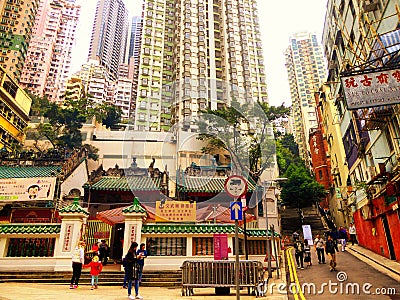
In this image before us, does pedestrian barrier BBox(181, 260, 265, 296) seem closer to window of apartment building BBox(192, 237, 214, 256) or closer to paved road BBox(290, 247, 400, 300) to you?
paved road BBox(290, 247, 400, 300)

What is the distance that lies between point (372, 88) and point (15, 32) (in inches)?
2801

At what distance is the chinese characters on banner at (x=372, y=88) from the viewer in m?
10.7

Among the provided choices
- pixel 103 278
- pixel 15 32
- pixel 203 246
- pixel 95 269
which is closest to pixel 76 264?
pixel 95 269

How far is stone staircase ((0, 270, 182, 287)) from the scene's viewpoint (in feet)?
40.7

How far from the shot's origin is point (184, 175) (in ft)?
90.4

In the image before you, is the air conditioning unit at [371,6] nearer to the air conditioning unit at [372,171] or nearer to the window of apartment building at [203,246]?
the air conditioning unit at [372,171]

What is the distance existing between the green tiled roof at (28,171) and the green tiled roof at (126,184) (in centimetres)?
315

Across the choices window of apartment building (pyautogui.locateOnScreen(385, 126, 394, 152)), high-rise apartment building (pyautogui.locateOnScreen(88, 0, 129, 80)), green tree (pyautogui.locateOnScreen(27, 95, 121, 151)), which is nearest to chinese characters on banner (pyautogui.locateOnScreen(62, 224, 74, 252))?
window of apartment building (pyautogui.locateOnScreen(385, 126, 394, 152))

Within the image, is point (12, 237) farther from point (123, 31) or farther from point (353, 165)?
point (123, 31)

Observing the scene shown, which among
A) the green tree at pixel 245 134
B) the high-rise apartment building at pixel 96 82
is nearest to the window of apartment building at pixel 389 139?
the green tree at pixel 245 134

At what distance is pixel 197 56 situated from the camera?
2103 inches

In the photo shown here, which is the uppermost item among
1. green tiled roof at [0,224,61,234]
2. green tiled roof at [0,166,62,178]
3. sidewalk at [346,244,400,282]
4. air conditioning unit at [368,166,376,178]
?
green tiled roof at [0,166,62,178]

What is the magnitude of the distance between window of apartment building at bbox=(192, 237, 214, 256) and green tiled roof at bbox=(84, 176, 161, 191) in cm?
1144

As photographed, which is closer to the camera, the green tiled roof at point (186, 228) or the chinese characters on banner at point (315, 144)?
the green tiled roof at point (186, 228)
